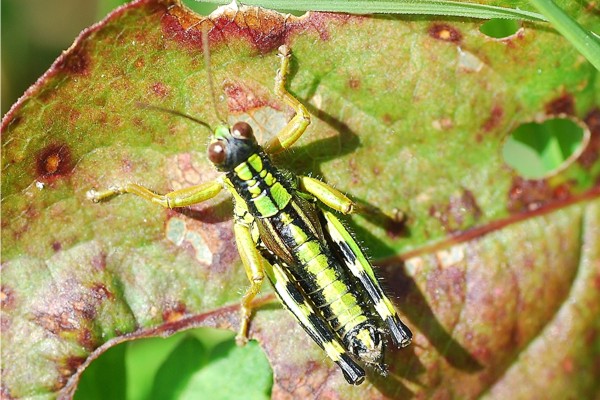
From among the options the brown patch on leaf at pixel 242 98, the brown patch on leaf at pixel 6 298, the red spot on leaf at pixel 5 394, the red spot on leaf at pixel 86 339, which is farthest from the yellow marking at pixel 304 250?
the red spot on leaf at pixel 5 394

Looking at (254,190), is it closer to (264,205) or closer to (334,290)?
(264,205)

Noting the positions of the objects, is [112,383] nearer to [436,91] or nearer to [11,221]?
[11,221]

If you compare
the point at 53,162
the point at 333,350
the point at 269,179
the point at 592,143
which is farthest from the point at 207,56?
the point at 592,143

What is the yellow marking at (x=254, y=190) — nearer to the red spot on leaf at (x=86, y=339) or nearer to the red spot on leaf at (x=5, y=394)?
the red spot on leaf at (x=86, y=339)

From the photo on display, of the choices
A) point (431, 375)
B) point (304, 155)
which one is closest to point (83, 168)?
point (304, 155)

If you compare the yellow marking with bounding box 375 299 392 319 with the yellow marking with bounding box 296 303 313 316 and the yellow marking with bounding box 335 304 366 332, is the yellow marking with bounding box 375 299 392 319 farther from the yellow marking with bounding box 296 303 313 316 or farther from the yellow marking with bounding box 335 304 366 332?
the yellow marking with bounding box 296 303 313 316

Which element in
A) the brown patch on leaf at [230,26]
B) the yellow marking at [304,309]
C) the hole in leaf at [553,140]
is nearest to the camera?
the brown patch on leaf at [230,26]
